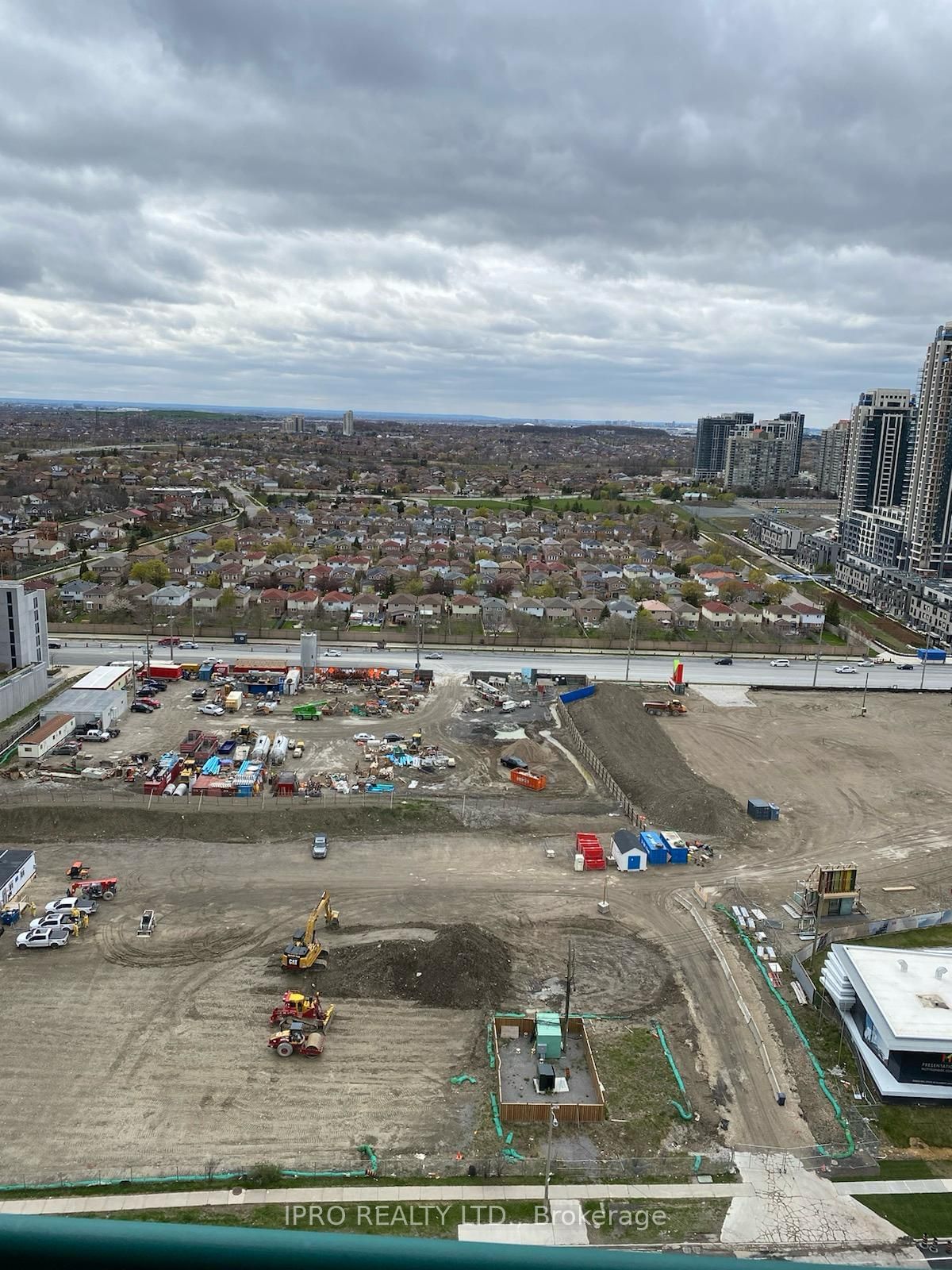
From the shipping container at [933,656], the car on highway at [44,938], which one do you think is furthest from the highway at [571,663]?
the car on highway at [44,938]

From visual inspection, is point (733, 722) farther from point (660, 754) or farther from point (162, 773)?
point (162, 773)

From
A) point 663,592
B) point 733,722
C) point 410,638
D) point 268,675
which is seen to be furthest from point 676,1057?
point 663,592

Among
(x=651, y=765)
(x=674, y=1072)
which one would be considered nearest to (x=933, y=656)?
(x=651, y=765)

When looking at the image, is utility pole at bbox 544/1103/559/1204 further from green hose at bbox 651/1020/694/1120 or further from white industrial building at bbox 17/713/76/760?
white industrial building at bbox 17/713/76/760

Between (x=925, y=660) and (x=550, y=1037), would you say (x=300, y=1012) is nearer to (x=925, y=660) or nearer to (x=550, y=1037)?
(x=550, y=1037)

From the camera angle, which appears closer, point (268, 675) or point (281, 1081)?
point (281, 1081)
